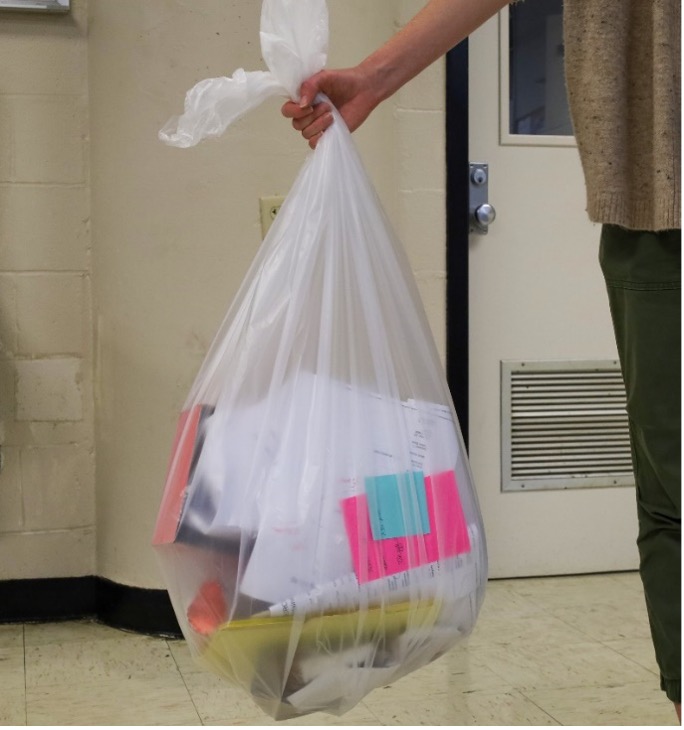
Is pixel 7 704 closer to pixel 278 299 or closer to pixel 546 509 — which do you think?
pixel 278 299

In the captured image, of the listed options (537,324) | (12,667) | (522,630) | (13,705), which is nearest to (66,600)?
(12,667)

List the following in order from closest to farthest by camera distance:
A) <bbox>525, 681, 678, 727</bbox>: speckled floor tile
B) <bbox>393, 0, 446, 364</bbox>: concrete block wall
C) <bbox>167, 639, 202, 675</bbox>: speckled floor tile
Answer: <bbox>525, 681, 678, 727</bbox>: speckled floor tile
<bbox>167, 639, 202, 675</bbox>: speckled floor tile
<bbox>393, 0, 446, 364</bbox>: concrete block wall

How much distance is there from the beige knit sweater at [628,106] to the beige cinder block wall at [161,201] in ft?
3.83

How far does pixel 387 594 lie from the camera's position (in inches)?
38.3

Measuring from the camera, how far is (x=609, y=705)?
5.69ft

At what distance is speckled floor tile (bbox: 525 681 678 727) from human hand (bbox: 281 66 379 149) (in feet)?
3.54

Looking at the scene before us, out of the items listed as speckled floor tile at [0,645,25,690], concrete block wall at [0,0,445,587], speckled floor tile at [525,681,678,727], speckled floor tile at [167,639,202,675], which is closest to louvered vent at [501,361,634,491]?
concrete block wall at [0,0,445,587]

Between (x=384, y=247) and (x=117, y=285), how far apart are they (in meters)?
1.23

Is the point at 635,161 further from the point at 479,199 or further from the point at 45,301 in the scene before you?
the point at 45,301

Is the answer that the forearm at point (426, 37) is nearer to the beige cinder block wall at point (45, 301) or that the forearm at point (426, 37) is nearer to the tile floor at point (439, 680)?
the tile floor at point (439, 680)

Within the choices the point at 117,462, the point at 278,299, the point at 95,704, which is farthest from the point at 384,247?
the point at 117,462

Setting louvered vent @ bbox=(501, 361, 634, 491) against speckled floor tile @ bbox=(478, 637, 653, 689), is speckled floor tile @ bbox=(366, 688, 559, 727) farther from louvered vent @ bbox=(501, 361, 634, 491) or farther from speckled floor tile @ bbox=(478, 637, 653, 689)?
louvered vent @ bbox=(501, 361, 634, 491)

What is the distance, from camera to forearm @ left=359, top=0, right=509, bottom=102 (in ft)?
3.60

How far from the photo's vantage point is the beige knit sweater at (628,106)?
997 mm
